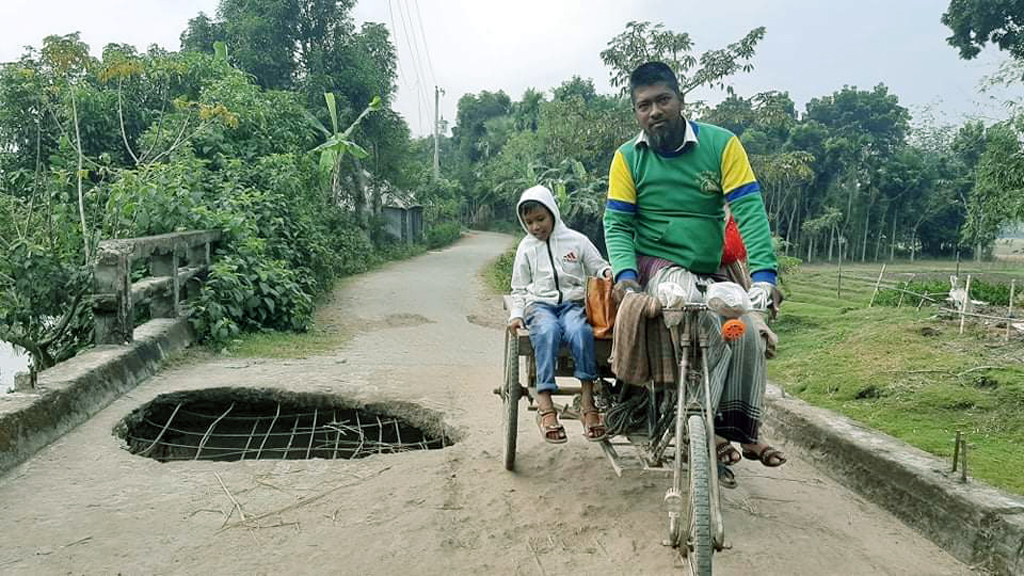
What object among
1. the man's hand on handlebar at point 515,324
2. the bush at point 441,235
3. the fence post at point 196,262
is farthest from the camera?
the bush at point 441,235

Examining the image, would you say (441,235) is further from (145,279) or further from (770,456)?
(770,456)

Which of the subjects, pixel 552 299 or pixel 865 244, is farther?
pixel 865 244

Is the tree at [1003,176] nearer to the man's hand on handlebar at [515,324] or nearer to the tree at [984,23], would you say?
the man's hand on handlebar at [515,324]

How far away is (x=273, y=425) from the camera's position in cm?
584

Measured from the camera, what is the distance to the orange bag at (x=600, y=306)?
3.54m

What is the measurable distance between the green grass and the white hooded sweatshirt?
8.06ft

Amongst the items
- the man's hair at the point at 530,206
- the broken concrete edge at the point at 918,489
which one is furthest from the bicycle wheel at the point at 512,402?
the broken concrete edge at the point at 918,489

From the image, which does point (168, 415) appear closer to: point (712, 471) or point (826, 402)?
point (712, 471)

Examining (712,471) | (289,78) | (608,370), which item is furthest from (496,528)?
(289,78)

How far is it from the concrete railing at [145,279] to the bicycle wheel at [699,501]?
17.0ft

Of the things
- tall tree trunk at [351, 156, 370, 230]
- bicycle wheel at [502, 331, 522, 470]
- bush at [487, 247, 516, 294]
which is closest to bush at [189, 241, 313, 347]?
bicycle wheel at [502, 331, 522, 470]

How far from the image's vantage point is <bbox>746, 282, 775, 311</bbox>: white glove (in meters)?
2.98

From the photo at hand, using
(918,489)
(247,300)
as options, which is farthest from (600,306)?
(247,300)

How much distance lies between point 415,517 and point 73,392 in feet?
9.17
